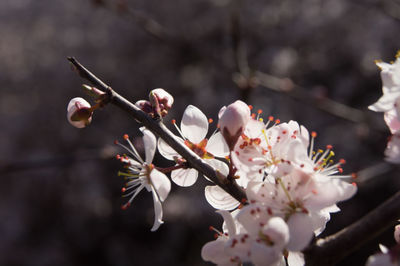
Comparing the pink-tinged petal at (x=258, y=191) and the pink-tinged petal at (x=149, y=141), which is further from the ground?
the pink-tinged petal at (x=258, y=191)

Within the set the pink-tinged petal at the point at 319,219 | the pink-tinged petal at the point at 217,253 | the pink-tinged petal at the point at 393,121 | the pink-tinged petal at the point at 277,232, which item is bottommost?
the pink-tinged petal at the point at 217,253

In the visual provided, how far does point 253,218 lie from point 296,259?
19 centimetres

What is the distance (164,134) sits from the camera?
0.85 m

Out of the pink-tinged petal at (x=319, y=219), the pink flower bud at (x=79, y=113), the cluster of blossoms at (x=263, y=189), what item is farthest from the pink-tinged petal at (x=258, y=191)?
the pink flower bud at (x=79, y=113)

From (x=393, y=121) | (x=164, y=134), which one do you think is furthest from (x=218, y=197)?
(x=393, y=121)

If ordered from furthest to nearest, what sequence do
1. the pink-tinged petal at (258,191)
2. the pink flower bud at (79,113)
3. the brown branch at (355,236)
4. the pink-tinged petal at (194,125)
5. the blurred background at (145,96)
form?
the blurred background at (145,96), the pink-tinged petal at (194,125), the pink flower bud at (79,113), the pink-tinged petal at (258,191), the brown branch at (355,236)

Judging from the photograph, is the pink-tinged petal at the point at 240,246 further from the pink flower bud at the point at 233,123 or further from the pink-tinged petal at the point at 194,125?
the pink-tinged petal at the point at 194,125

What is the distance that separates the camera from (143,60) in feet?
17.2

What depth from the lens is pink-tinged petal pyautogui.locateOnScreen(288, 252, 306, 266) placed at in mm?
813

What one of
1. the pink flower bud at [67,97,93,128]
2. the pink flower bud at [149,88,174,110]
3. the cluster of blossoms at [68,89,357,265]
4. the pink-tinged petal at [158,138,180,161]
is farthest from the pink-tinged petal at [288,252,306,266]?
the pink flower bud at [67,97,93,128]

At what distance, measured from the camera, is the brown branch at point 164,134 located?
0.82 m

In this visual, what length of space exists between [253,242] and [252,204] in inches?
3.0

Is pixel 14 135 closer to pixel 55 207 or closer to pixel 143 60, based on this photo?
pixel 55 207

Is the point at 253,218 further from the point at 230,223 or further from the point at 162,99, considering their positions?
the point at 162,99
